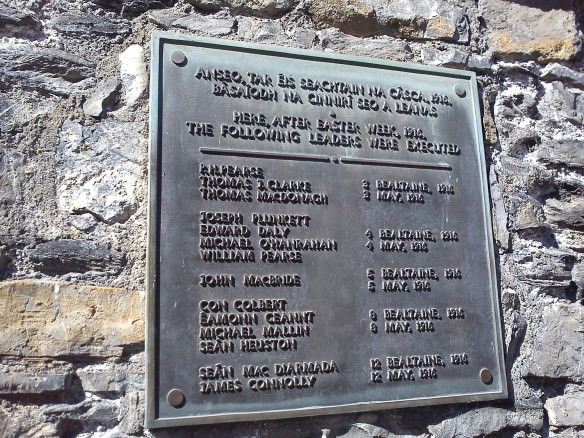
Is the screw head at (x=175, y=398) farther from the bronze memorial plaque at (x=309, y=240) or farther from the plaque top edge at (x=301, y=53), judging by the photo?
the plaque top edge at (x=301, y=53)

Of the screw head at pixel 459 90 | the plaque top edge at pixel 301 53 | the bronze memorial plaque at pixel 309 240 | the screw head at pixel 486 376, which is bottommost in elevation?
the screw head at pixel 486 376

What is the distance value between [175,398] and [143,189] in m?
0.72

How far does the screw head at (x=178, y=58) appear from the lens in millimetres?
2137

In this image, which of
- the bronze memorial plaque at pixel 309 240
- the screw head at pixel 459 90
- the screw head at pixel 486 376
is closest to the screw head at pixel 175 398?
the bronze memorial plaque at pixel 309 240

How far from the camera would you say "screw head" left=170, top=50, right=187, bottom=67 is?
214 cm

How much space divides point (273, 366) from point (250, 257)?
0.38m

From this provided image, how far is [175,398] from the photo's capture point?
183 cm

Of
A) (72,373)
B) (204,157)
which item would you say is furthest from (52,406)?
(204,157)

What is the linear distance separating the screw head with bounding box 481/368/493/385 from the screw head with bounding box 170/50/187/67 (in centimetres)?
161

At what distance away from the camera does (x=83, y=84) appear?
2090 mm

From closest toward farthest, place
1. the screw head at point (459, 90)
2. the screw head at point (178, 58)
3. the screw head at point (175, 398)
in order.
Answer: the screw head at point (175, 398) → the screw head at point (178, 58) → the screw head at point (459, 90)

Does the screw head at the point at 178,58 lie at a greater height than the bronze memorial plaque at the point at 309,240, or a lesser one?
greater

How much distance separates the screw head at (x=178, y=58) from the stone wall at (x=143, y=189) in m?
0.11

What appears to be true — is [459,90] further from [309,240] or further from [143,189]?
[143,189]
